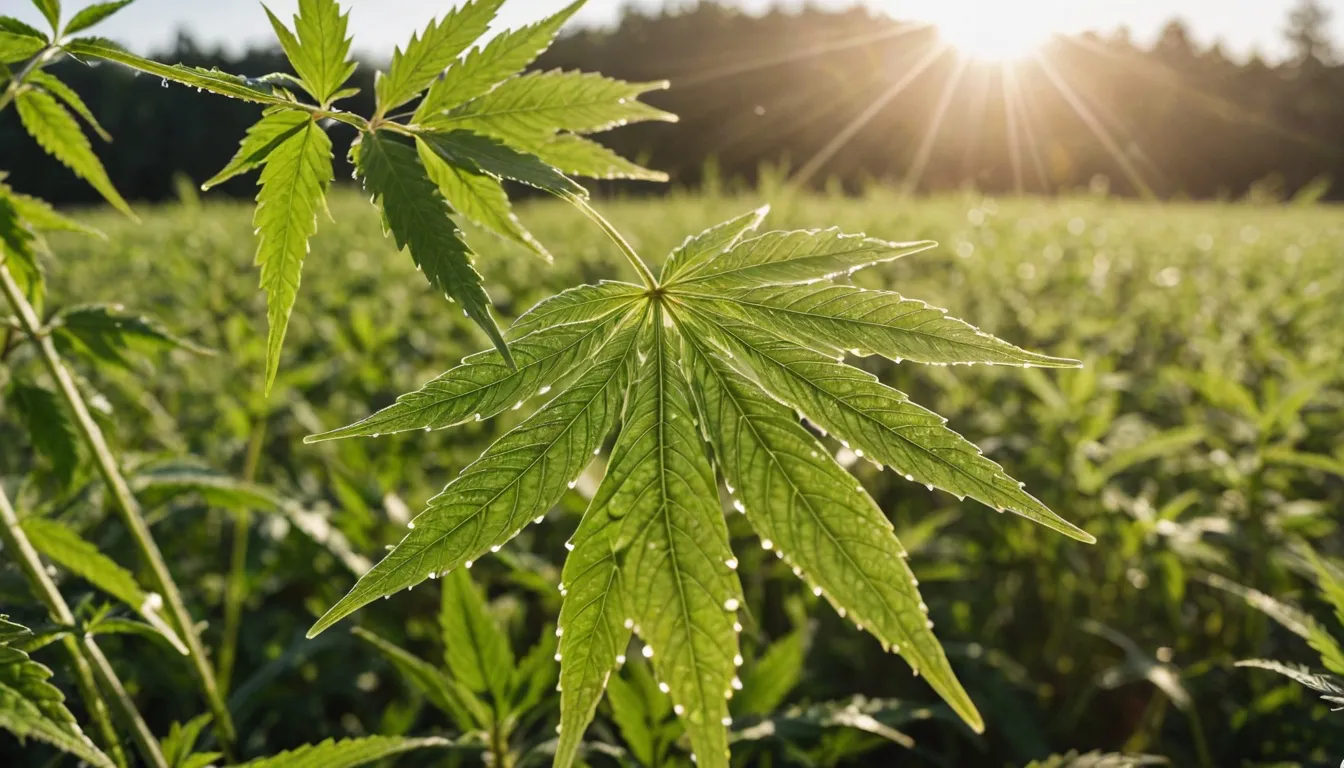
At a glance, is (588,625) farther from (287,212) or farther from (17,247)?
(17,247)

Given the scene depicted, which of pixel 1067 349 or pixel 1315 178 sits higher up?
pixel 1067 349

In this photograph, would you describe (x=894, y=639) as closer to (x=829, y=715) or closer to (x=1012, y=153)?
(x=829, y=715)

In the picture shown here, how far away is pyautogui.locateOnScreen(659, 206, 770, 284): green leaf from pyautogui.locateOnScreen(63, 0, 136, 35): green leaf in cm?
64

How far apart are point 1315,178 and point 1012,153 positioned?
1548 cm

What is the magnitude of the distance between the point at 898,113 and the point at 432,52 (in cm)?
2927

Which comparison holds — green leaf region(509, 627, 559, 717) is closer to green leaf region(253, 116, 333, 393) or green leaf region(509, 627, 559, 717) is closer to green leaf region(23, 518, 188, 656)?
green leaf region(23, 518, 188, 656)

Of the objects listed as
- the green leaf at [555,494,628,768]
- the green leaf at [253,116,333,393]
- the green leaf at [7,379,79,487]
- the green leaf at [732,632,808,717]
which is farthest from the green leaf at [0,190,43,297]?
the green leaf at [732,632,808,717]

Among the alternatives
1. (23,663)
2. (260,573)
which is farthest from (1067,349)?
(23,663)

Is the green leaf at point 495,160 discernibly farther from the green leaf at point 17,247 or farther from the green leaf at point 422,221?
the green leaf at point 17,247

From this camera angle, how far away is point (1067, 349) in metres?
3.15

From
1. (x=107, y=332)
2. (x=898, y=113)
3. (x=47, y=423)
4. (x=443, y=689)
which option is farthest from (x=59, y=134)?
(x=898, y=113)

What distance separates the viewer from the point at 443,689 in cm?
123

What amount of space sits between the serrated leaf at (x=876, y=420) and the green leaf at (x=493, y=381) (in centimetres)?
14

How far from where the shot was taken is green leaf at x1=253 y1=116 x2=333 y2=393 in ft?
2.50
